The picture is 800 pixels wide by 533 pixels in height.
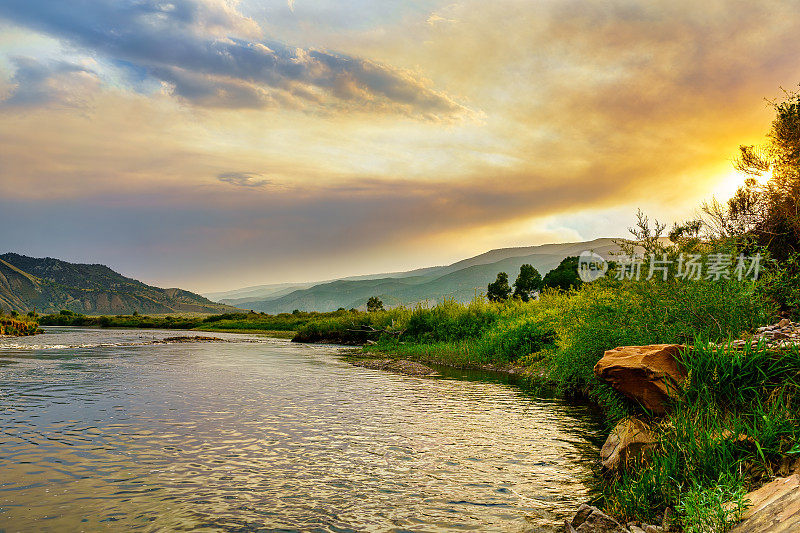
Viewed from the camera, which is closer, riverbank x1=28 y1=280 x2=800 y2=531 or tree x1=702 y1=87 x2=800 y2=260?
riverbank x1=28 y1=280 x2=800 y2=531

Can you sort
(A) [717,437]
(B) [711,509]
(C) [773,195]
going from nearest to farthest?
(B) [711,509] < (A) [717,437] < (C) [773,195]

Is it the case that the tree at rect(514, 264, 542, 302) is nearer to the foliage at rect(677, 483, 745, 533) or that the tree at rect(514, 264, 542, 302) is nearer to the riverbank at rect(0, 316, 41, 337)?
the riverbank at rect(0, 316, 41, 337)

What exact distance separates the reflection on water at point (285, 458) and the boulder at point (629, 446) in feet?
2.77

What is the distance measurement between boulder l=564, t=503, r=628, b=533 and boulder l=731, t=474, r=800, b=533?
1.61 m

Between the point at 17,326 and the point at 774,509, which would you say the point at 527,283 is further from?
the point at 774,509

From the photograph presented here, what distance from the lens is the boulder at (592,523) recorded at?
8.02 meters

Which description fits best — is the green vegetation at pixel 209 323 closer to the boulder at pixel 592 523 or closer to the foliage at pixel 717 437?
the foliage at pixel 717 437

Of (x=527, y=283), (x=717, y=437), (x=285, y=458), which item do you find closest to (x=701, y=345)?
(x=717, y=437)

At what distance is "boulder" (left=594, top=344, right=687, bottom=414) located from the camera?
11.6 m

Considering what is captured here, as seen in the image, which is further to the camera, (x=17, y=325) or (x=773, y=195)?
(x=17, y=325)

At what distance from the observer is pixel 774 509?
6801mm

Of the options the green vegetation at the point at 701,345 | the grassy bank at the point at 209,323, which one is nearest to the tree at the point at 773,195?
the green vegetation at the point at 701,345

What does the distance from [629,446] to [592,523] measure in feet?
12.7

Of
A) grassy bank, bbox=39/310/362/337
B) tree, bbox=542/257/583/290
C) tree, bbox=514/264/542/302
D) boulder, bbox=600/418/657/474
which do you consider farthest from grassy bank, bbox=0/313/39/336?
tree, bbox=514/264/542/302
